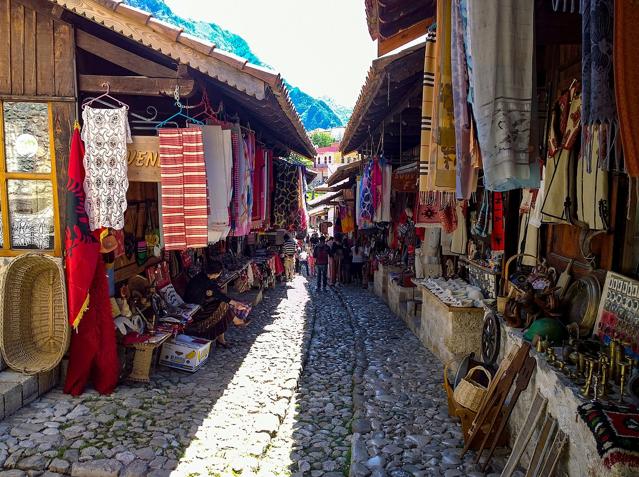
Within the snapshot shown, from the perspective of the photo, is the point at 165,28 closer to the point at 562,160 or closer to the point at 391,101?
the point at 391,101

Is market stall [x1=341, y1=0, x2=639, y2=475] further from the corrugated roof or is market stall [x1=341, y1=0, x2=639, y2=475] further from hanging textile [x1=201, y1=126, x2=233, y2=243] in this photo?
hanging textile [x1=201, y1=126, x2=233, y2=243]

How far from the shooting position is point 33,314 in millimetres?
6125

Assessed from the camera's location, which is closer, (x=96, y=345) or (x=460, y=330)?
(x=96, y=345)

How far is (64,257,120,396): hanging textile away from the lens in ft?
19.4

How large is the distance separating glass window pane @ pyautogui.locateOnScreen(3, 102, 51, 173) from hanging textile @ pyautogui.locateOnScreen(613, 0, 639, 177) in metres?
6.13

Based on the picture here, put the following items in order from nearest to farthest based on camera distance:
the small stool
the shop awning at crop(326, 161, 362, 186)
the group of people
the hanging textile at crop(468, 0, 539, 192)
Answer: the hanging textile at crop(468, 0, 539, 192) → the small stool → the shop awning at crop(326, 161, 362, 186) → the group of people

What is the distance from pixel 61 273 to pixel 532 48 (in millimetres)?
5634

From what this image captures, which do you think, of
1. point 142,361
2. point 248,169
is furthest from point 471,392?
point 248,169

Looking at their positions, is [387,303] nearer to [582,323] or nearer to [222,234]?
[222,234]

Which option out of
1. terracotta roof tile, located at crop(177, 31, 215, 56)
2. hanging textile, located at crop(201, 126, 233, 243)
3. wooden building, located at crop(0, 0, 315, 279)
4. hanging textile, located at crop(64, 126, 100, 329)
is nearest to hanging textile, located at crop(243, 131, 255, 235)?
hanging textile, located at crop(201, 126, 233, 243)

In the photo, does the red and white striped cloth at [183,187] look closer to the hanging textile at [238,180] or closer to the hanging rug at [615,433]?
the hanging textile at [238,180]

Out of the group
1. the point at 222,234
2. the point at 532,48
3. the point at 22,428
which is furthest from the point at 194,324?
the point at 532,48

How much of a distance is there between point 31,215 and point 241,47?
129 metres

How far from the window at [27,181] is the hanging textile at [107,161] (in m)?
0.73
